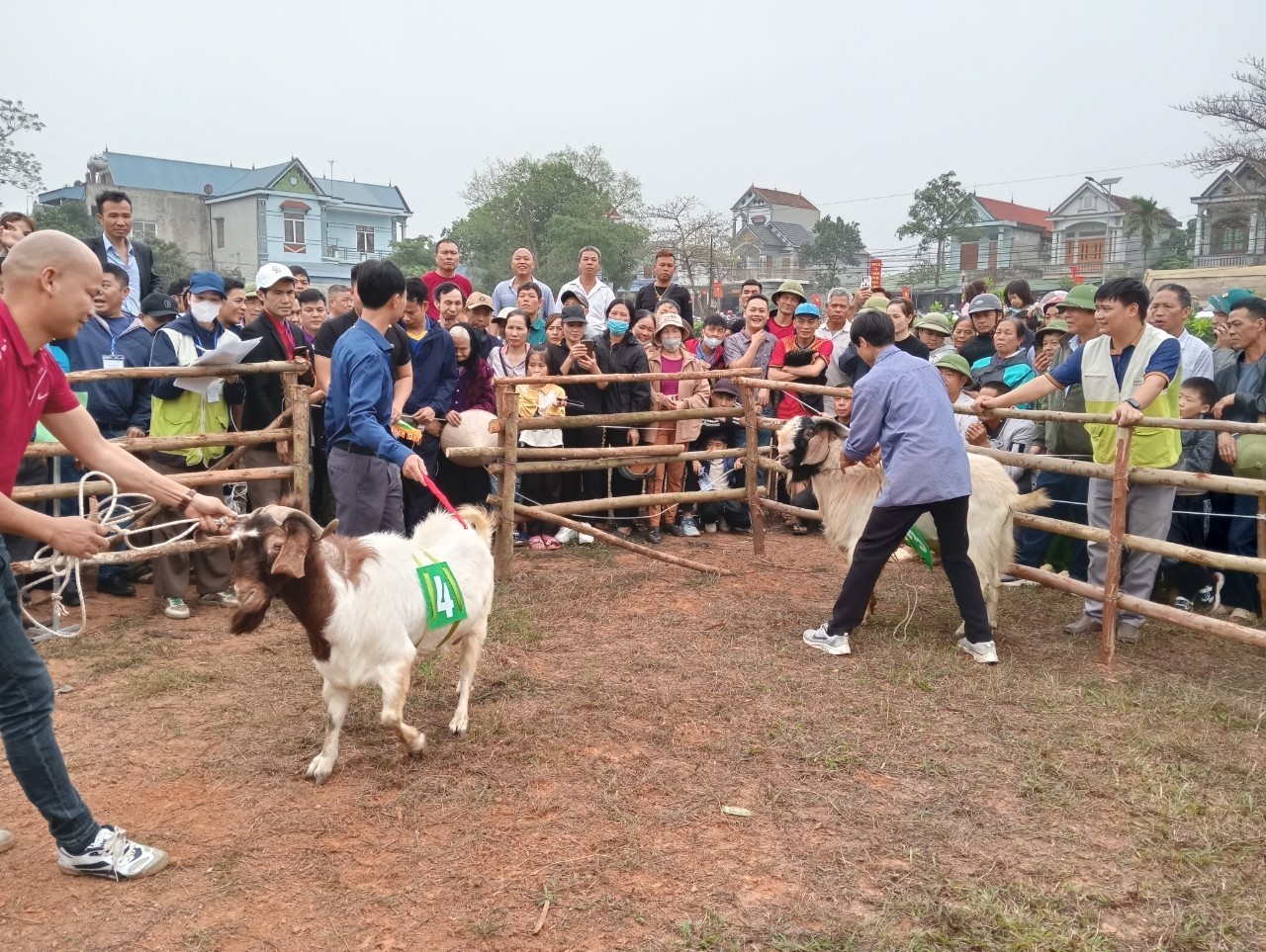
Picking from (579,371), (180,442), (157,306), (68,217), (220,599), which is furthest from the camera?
(68,217)

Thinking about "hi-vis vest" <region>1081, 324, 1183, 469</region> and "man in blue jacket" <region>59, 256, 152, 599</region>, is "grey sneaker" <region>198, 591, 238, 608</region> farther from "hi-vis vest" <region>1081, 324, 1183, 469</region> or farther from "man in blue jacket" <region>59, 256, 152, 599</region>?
"hi-vis vest" <region>1081, 324, 1183, 469</region>

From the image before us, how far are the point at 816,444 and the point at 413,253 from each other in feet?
148

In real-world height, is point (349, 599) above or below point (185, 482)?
below

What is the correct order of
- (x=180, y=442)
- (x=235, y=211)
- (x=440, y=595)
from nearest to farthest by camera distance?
1. (x=440, y=595)
2. (x=180, y=442)
3. (x=235, y=211)

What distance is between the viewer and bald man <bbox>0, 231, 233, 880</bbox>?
2.95 meters

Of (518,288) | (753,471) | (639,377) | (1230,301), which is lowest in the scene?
(753,471)

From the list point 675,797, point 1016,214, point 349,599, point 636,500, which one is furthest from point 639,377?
point 1016,214

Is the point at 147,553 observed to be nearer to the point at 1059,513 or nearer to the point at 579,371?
the point at 579,371

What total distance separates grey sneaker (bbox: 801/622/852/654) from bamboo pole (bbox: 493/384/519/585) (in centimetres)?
253

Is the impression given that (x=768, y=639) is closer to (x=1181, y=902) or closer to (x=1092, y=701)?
(x=1092, y=701)

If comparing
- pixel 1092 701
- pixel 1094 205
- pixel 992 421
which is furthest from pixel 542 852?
pixel 1094 205

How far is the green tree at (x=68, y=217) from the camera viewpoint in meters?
36.0

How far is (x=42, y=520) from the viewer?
9.45 ft

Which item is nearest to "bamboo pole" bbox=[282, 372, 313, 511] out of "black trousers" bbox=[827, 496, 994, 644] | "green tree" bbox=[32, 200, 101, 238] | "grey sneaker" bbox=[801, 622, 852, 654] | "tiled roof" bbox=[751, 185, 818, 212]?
"grey sneaker" bbox=[801, 622, 852, 654]
